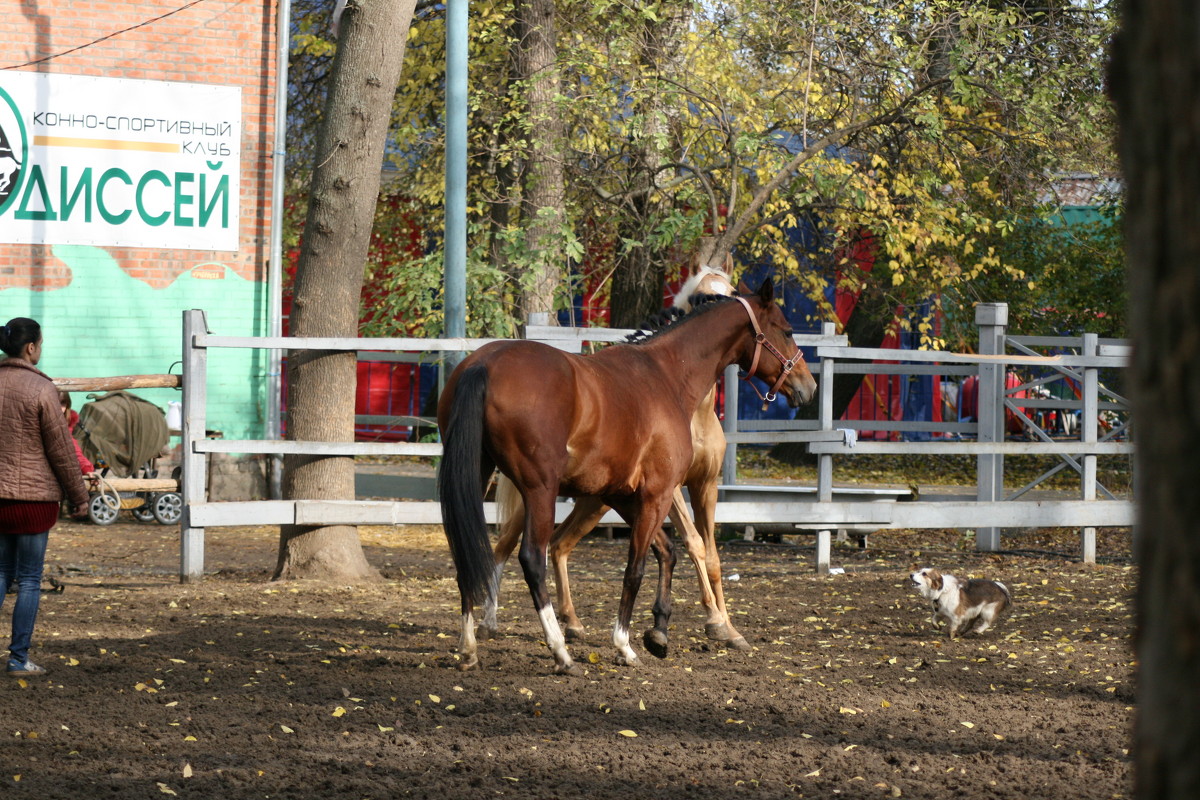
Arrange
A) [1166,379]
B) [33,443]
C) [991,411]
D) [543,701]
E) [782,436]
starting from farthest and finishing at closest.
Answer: [991,411]
[782,436]
[33,443]
[543,701]
[1166,379]

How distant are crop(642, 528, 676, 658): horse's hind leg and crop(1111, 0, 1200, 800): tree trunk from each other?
5.31 meters

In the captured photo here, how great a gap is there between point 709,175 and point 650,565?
475 cm

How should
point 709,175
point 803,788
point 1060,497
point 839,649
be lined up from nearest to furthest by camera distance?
point 803,788, point 839,649, point 709,175, point 1060,497

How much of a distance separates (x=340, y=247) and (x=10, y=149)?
247 inches

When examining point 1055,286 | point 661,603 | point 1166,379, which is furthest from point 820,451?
point 1055,286

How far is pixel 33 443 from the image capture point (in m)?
5.96

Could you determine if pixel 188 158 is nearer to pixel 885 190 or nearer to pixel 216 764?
pixel 885 190

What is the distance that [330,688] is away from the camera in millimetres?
5824

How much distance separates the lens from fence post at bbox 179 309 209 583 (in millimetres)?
9203

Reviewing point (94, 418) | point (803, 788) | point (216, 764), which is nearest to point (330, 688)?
point (216, 764)

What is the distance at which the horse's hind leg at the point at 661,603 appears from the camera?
6637 mm

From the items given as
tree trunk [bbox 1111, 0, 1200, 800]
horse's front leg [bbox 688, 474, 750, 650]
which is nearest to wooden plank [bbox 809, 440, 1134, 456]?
horse's front leg [bbox 688, 474, 750, 650]

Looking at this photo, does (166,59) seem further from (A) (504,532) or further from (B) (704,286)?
(A) (504,532)

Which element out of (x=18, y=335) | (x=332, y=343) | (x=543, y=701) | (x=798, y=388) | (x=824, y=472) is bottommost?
(x=543, y=701)
